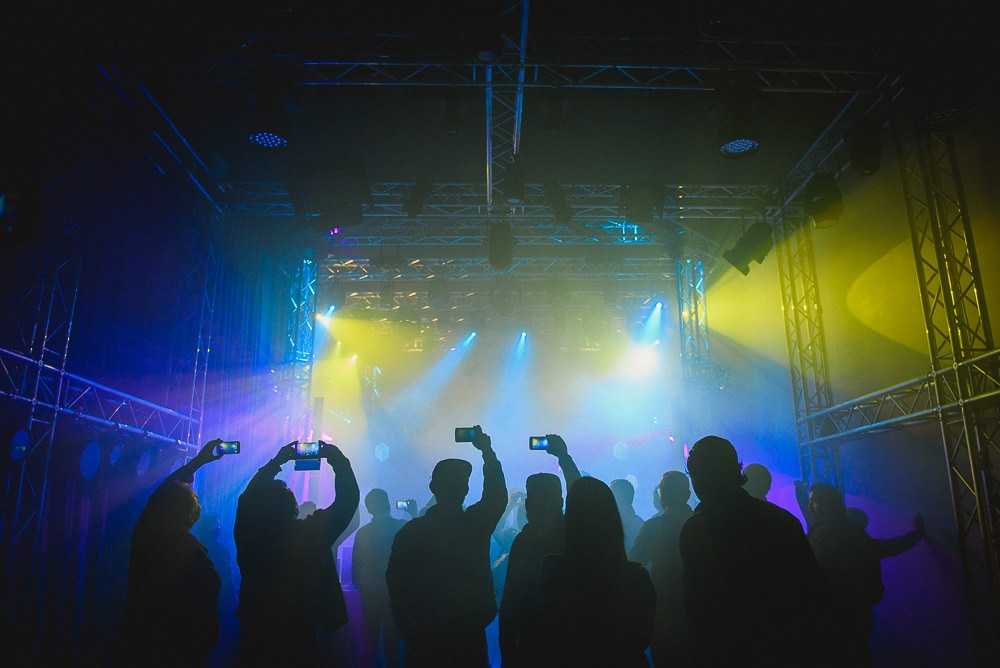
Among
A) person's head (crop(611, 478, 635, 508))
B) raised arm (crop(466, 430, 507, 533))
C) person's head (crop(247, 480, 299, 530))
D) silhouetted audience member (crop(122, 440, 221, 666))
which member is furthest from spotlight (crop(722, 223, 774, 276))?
silhouetted audience member (crop(122, 440, 221, 666))

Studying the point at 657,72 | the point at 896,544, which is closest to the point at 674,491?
the point at 896,544

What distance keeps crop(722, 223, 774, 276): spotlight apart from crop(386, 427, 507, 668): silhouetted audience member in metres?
7.88

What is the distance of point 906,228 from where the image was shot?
723 cm

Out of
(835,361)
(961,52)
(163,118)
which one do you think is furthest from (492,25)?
(835,361)

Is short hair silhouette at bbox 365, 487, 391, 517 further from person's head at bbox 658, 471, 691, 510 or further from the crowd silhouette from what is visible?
person's head at bbox 658, 471, 691, 510

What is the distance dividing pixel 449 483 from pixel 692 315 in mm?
9913

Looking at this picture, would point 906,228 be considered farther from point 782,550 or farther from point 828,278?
point 782,550

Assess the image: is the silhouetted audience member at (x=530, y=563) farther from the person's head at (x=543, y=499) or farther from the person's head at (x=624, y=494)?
the person's head at (x=624, y=494)

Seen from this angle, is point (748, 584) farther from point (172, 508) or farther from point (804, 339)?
point (804, 339)

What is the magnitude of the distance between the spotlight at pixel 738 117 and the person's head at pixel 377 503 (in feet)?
17.3

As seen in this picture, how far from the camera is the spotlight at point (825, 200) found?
324 inches

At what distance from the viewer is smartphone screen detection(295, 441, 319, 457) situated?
13.0ft

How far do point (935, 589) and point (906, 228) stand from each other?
393 cm

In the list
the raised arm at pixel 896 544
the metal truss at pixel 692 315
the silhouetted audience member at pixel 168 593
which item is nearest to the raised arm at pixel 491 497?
the silhouetted audience member at pixel 168 593
